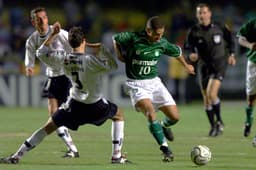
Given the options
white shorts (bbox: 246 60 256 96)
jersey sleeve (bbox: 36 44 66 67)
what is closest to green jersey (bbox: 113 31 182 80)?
jersey sleeve (bbox: 36 44 66 67)

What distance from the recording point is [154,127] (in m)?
13.5

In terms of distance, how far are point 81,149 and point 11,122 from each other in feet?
22.4

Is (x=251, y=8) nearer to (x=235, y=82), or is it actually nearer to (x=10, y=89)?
(x=235, y=82)

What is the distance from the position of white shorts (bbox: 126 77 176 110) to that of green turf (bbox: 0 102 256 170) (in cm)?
83

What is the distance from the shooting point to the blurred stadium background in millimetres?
27031

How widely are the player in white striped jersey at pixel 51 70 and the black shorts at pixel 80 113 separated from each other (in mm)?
1379

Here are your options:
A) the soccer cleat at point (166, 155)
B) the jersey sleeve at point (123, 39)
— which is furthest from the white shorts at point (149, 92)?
the soccer cleat at point (166, 155)

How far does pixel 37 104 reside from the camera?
1069 inches

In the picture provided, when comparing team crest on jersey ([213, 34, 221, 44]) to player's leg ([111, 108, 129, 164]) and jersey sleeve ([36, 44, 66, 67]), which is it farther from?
player's leg ([111, 108, 129, 164])

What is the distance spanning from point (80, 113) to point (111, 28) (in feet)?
63.2

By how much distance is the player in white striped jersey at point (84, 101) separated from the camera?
12.8 metres

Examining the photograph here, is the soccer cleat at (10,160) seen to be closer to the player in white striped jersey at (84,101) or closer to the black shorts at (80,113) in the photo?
the player in white striped jersey at (84,101)

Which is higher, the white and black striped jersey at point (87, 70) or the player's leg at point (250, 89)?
the white and black striped jersey at point (87, 70)

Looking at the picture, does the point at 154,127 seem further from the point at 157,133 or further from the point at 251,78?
the point at 251,78
